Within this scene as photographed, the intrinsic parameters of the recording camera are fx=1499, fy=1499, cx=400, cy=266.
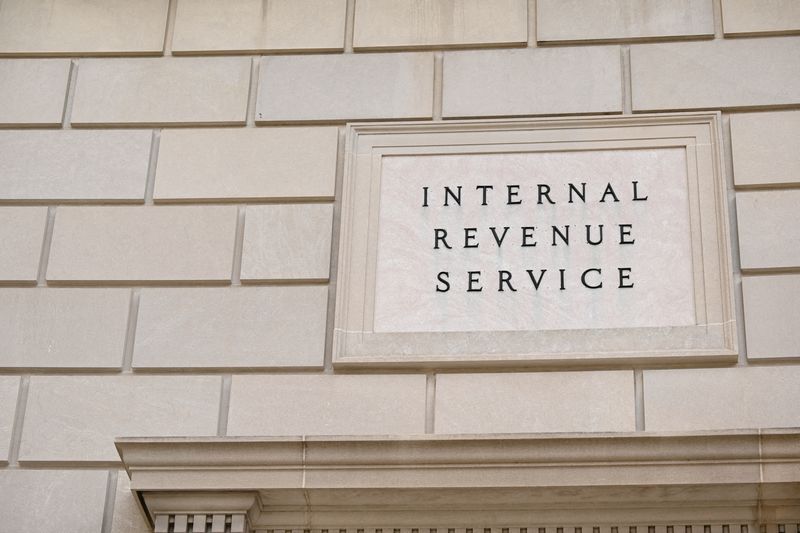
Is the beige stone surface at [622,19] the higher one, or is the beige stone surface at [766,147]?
the beige stone surface at [622,19]

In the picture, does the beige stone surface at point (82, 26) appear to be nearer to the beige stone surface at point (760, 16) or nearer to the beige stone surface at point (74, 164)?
the beige stone surface at point (74, 164)

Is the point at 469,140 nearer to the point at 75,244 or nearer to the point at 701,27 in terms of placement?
the point at 701,27

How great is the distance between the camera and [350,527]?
A: 9.73m

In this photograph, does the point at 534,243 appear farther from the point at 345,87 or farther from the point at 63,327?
the point at 63,327

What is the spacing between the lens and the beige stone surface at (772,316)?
991 centimetres

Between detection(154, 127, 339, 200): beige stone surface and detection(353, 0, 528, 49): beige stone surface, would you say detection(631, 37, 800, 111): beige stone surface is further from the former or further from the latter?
detection(154, 127, 339, 200): beige stone surface

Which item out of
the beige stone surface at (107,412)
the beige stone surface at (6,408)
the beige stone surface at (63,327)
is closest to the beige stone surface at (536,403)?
the beige stone surface at (107,412)

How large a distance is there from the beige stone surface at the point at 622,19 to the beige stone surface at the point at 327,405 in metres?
3.03

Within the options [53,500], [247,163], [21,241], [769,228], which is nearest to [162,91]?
[247,163]

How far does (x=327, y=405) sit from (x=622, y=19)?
3.77 m

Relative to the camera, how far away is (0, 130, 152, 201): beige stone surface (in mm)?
11086

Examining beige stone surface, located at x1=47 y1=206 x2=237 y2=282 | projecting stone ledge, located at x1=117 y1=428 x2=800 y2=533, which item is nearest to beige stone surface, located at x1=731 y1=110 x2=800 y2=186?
projecting stone ledge, located at x1=117 y1=428 x2=800 y2=533

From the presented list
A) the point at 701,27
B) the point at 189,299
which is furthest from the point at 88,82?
the point at 701,27

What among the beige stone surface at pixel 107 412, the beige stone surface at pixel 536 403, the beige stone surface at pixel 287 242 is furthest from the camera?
the beige stone surface at pixel 287 242
